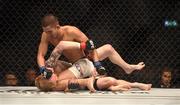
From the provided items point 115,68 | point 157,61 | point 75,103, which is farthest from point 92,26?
point 75,103

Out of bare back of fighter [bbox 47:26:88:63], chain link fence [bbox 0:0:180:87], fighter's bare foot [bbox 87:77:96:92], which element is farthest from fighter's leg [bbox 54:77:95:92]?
chain link fence [bbox 0:0:180:87]

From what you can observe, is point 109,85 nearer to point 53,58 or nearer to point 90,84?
point 90,84

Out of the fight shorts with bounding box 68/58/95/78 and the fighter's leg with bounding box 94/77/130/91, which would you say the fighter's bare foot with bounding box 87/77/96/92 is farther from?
the fight shorts with bounding box 68/58/95/78

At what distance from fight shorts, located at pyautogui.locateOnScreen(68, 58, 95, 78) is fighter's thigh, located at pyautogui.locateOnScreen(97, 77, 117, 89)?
0.16m

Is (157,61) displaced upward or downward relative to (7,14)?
downward

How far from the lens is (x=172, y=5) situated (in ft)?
14.7

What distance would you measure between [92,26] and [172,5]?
33.1 inches

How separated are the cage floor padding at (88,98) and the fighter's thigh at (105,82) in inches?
3.1

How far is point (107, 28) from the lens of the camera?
4395 millimetres

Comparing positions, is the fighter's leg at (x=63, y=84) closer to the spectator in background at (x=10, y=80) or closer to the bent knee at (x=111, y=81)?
the bent knee at (x=111, y=81)

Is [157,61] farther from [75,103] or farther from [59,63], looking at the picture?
[75,103]

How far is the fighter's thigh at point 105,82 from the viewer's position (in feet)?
10.9

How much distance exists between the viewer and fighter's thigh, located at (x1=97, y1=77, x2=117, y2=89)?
3311 mm

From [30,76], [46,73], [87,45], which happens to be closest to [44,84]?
[46,73]
